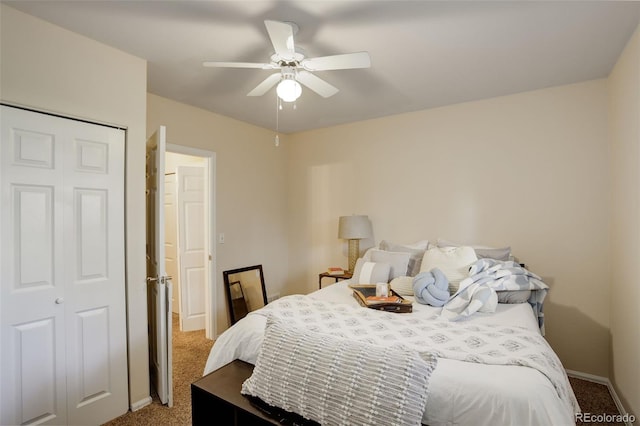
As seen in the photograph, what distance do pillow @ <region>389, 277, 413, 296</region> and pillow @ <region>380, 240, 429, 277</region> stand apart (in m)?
0.33

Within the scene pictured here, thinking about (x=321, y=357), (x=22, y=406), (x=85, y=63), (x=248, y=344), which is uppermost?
(x=85, y=63)

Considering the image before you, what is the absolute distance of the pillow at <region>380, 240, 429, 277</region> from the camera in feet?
10.2

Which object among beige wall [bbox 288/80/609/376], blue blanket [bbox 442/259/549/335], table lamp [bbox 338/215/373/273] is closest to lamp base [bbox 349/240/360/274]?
table lamp [bbox 338/215/373/273]

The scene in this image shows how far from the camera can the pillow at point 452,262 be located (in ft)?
8.34

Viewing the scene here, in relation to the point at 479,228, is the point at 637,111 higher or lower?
higher

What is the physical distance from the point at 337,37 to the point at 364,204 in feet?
7.12

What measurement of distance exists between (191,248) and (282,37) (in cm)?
314

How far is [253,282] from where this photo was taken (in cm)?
400

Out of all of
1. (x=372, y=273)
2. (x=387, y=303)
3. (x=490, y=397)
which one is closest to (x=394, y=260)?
(x=372, y=273)

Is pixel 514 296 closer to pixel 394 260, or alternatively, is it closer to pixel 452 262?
pixel 452 262

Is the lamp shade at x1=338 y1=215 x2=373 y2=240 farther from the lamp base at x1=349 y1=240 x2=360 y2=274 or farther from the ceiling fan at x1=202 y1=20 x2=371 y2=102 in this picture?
the ceiling fan at x1=202 y1=20 x2=371 y2=102

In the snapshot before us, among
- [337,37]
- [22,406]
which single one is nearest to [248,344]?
[22,406]

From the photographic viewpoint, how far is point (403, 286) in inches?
107

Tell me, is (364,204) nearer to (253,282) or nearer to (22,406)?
(253,282)
